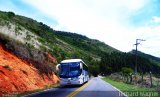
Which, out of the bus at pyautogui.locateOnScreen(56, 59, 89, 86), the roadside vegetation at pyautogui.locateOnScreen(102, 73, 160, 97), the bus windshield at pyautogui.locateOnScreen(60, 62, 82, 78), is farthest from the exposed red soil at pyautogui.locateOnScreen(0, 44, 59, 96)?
the roadside vegetation at pyautogui.locateOnScreen(102, 73, 160, 97)

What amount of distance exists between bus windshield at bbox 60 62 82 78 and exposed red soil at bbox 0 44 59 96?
3.32 metres

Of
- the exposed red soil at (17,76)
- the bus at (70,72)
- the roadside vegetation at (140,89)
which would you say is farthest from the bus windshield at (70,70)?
the roadside vegetation at (140,89)

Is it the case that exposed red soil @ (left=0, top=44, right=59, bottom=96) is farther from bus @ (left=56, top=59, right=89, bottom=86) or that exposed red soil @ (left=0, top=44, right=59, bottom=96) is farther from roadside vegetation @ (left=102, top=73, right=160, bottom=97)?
roadside vegetation @ (left=102, top=73, right=160, bottom=97)

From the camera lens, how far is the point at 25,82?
37.9 metres

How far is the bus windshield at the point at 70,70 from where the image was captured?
4109 centimetres

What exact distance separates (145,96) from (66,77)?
64.9 feet

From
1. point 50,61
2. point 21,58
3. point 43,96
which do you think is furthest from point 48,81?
point 43,96

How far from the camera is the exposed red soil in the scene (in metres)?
33.2

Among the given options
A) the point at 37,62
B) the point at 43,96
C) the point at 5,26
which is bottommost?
the point at 43,96

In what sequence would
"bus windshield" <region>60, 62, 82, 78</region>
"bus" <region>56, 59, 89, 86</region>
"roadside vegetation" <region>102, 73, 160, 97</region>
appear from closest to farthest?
"roadside vegetation" <region>102, 73, 160, 97</region> → "bus" <region>56, 59, 89, 86</region> → "bus windshield" <region>60, 62, 82, 78</region>

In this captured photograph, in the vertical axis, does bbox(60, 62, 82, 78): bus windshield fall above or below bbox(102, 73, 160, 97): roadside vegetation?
above

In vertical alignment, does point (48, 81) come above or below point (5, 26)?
below

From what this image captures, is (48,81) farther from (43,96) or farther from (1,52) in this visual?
(43,96)

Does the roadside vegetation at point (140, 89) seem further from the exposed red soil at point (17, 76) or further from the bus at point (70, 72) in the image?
the exposed red soil at point (17, 76)
